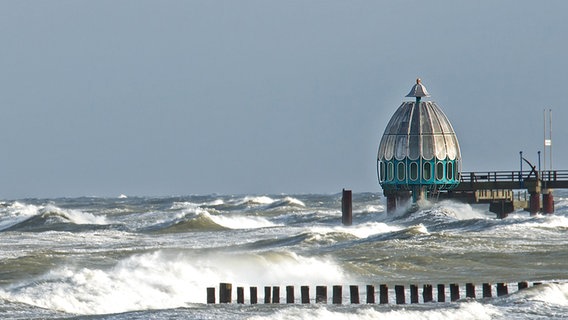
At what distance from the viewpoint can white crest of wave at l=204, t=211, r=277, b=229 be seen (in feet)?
203

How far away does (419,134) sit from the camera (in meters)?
51.6

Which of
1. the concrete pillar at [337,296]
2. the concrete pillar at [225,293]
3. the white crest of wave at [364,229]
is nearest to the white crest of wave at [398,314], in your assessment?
the concrete pillar at [337,296]

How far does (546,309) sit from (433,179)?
30.1 meters

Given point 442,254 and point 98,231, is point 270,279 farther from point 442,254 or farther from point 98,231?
point 98,231

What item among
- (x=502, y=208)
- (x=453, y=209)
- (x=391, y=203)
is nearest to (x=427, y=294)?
(x=502, y=208)

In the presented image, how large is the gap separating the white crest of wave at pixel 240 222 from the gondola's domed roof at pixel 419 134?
409 inches

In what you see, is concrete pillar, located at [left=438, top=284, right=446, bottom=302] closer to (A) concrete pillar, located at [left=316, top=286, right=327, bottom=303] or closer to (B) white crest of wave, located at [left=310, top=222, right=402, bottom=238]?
(A) concrete pillar, located at [left=316, top=286, right=327, bottom=303]

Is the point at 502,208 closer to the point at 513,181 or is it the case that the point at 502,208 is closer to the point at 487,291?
the point at 513,181

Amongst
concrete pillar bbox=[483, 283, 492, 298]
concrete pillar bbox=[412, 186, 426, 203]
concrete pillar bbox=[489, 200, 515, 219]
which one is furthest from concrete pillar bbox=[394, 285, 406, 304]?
concrete pillar bbox=[489, 200, 515, 219]

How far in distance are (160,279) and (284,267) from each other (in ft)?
16.7

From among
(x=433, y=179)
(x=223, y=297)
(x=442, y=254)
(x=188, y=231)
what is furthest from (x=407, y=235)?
(x=223, y=297)

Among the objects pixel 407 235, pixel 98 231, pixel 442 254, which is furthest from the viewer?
pixel 98 231

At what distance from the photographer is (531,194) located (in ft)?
177

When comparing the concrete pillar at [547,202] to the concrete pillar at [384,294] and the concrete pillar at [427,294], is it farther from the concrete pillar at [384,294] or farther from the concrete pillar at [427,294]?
the concrete pillar at [384,294]
